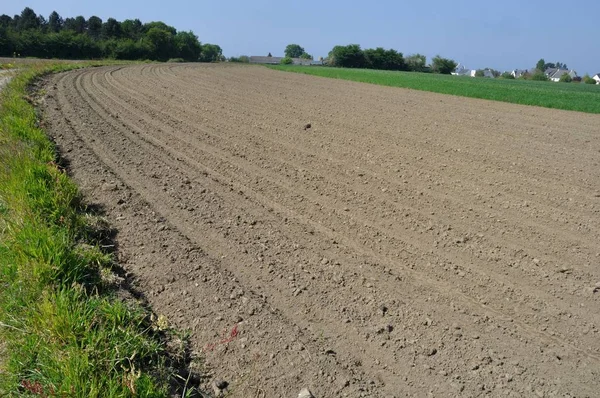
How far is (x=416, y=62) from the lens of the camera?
92.9 metres

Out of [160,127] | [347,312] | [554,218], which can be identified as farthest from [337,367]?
[160,127]

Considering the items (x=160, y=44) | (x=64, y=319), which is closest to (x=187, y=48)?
(x=160, y=44)

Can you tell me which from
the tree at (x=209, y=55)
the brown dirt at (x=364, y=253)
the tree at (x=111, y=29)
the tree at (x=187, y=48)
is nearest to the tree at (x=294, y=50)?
the tree at (x=209, y=55)

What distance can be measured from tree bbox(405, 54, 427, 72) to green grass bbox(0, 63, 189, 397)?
93.0 m

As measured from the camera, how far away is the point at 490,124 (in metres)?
13.7

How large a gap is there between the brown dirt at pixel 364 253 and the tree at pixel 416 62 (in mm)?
86022

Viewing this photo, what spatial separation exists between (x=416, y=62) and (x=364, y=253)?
95.0m

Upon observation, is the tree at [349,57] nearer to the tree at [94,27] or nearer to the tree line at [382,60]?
the tree line at [382,60]

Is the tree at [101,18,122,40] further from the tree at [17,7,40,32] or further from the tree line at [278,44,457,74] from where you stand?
the tree line at [278,44,457,74]

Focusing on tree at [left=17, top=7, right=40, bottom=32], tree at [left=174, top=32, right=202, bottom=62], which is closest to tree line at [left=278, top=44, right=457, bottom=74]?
tree at [left=174, top=32, right=202, bottom=62]

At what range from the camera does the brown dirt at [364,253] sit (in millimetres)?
3502

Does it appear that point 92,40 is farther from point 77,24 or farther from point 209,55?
point 209,55

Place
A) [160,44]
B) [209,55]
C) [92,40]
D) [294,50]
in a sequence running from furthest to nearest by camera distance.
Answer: [294,50]
[209,55]
[160,44]
[92,40]

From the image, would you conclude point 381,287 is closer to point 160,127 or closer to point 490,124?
point 160,127
